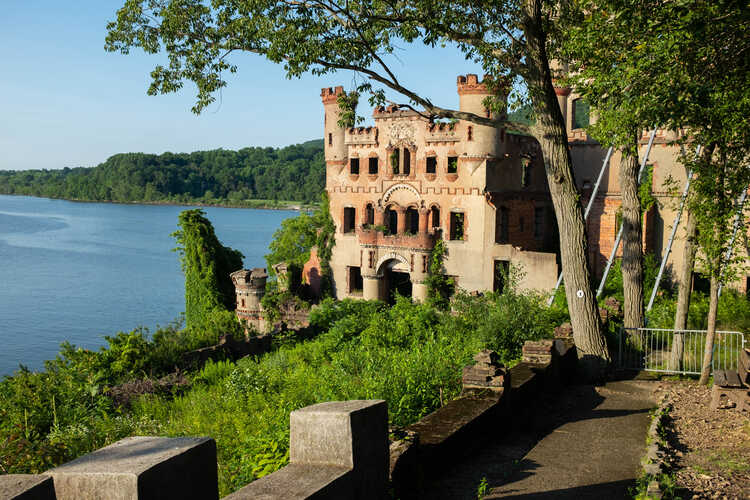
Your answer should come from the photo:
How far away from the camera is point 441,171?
32750 millimetres

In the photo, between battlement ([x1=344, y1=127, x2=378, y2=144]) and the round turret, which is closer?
battlement ([x1=344, y1=127, x2=378, y2=144])

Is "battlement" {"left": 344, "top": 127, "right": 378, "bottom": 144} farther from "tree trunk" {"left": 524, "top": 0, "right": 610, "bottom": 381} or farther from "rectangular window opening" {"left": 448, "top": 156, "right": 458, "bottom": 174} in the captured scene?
"tree trunk" {"left": 524, "top": 0, "right": 610, "bottom": 381}

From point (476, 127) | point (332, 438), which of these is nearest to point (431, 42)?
point (332, 438)

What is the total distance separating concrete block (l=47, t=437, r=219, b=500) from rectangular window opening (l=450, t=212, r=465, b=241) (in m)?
29.5

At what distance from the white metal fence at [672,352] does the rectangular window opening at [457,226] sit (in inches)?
705

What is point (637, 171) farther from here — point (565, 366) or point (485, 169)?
point (485, 169)

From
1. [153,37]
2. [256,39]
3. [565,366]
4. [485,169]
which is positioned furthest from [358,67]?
[485,169]

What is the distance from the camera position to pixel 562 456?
7.55m

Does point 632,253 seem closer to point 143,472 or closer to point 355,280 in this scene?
point 143,472

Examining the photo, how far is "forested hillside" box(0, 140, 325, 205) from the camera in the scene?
14675 cm

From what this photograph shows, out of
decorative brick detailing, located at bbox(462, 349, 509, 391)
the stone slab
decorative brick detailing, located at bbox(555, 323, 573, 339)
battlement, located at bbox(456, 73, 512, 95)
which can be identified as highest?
battlement, located at bbox(456, 73, 512, 95)

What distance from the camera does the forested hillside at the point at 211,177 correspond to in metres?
147

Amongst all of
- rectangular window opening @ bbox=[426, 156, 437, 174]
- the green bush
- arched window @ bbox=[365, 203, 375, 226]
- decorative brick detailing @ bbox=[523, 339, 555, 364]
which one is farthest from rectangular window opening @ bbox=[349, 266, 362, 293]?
decorative brick detailing @ bbox=[523, 339, 555, 364]

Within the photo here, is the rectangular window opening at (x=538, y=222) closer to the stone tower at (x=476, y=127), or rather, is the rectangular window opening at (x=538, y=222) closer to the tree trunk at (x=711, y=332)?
the stone tower at (x=476, y=127)
